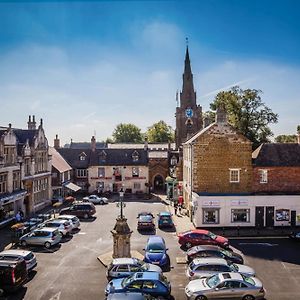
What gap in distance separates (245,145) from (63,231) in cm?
1866

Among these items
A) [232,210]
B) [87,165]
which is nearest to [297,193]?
[232,210]

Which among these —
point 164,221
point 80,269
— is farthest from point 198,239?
point 80,269

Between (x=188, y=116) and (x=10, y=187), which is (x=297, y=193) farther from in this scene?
(x=188, y=116)

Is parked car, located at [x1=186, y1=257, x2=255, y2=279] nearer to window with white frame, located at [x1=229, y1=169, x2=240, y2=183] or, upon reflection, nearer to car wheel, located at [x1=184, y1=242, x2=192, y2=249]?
car wheel, located at [x1=184, y1=242, x2=192, y2=249]

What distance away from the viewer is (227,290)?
18062 mm

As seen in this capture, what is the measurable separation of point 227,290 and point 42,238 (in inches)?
621

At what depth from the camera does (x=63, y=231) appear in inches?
1243

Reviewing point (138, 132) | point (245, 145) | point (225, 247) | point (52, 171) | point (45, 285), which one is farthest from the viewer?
point (138, 132)

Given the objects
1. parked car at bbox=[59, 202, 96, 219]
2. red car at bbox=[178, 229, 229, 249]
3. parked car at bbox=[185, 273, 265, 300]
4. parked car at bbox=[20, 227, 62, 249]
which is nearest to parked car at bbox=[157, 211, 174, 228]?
red car at bbox=[178, 229, 229, 249]

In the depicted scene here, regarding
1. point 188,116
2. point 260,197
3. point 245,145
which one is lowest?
point 260,197

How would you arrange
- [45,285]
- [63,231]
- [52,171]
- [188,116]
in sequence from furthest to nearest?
[188,116] < [52,171] < [63,231] < [45,285]

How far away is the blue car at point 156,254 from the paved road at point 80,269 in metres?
0.83

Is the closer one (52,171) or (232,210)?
(232,210)

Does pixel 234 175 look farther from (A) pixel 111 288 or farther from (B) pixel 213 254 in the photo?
(A) pixel 111 288
